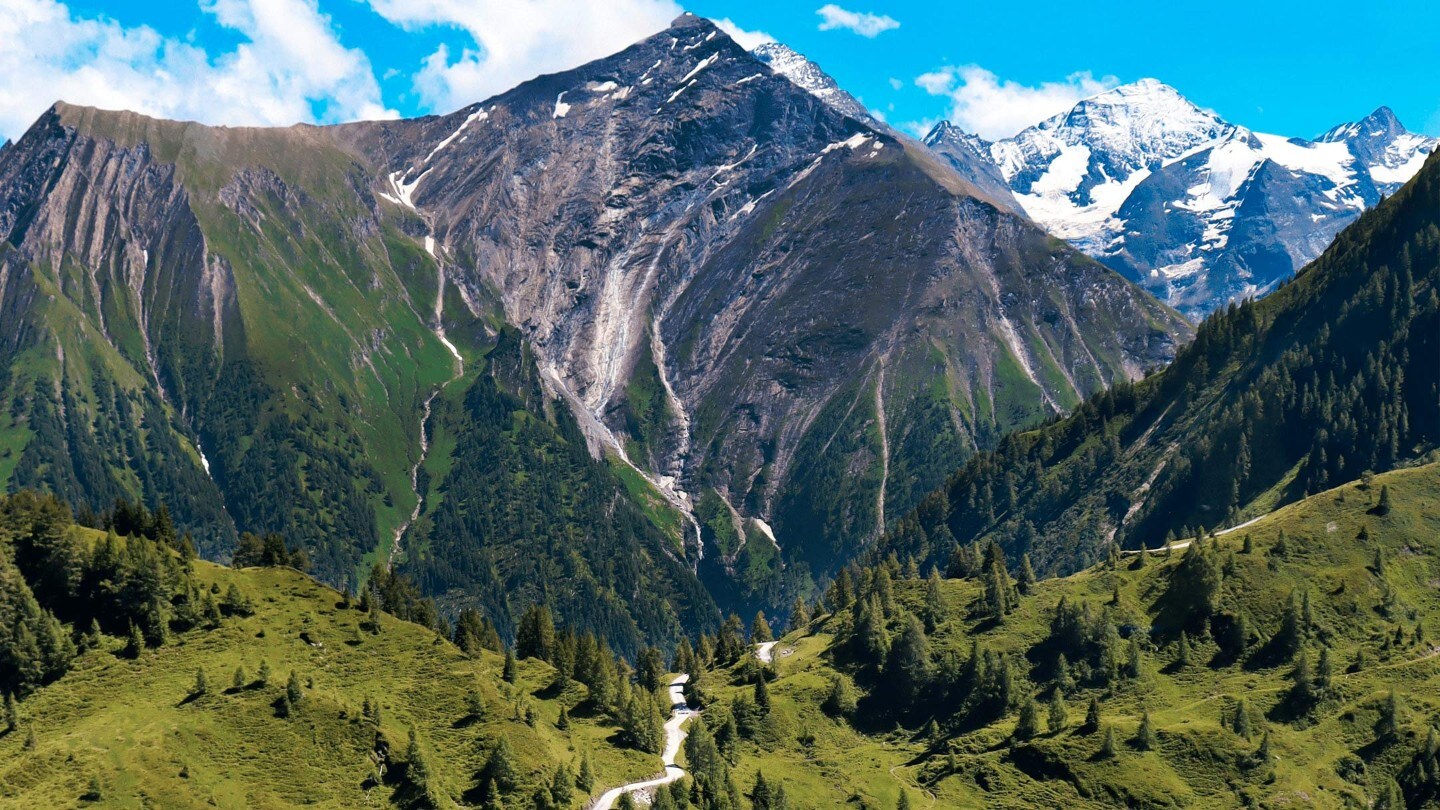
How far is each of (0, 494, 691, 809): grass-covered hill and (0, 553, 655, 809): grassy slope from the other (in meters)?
0.27

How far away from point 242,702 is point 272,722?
5244 mm

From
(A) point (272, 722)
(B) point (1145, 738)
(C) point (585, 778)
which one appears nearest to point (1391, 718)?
(B) point (1145, 738)

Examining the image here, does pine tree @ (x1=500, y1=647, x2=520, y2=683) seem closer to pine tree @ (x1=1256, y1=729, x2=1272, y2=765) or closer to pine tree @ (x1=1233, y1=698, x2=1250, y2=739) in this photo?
pine tree @ (x1=1233, y1=698, x2=1250, y2=739)

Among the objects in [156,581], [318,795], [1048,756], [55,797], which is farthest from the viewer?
[1048,756]

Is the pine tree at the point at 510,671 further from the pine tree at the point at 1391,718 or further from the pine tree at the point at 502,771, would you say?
the pine tree at the point at 1391,718

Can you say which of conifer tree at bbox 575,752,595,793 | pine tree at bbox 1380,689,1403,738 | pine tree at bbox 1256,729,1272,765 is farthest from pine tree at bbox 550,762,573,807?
pine tree at bbox 1380,689,1403,738

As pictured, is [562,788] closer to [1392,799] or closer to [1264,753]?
[1264,753]

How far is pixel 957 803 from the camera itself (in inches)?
7510

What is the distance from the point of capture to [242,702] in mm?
166875

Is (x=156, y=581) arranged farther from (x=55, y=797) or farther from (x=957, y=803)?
(x=957, y=803)

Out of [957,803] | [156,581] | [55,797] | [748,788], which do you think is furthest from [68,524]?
[957,803]

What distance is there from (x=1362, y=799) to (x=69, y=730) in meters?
166

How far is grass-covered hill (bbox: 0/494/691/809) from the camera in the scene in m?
153

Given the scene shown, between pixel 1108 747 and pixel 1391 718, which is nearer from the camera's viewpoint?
pixel 1391 718
